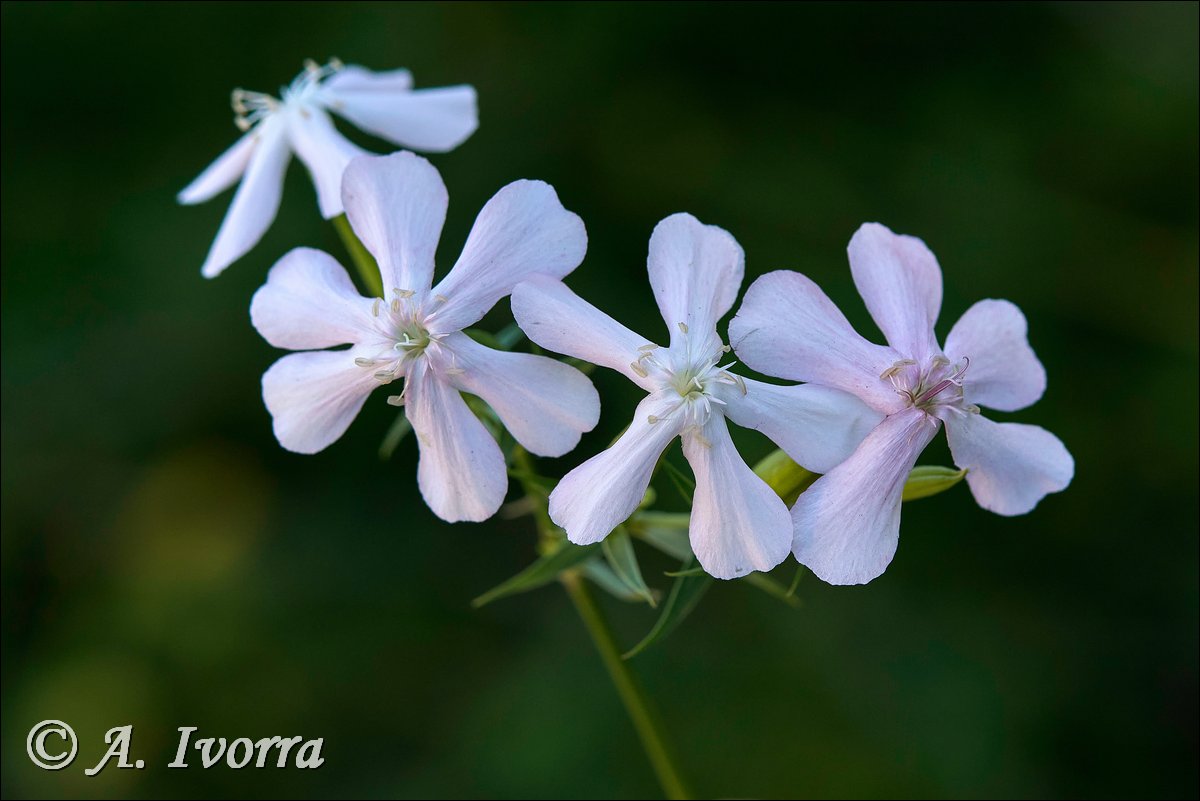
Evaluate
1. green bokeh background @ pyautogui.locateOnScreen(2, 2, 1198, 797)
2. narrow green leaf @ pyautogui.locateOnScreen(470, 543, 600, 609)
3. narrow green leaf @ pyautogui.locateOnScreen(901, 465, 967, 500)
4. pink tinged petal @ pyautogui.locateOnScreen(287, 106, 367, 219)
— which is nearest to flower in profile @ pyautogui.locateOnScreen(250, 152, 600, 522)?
narrow green leaf @ pyautogui.locateOnScreen(470, 543, 600, 609)

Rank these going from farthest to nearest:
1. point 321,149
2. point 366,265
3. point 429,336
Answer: point 321,149 < point 366,265 < point 429,336

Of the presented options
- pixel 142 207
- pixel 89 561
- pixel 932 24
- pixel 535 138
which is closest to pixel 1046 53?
pixel 932 24

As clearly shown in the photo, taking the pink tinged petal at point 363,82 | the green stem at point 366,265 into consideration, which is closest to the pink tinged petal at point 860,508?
the green stem at point 366,265

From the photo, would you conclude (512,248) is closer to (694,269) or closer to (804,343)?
(694,269)

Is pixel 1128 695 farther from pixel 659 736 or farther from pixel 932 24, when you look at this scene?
pixel 932 24

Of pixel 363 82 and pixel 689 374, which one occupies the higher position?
pixel 363 82

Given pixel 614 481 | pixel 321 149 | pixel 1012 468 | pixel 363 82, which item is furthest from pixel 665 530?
pixel 363 82

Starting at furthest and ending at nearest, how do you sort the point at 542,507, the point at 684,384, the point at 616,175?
the point at 616,175, the point at 542,507, the point at 684,384
